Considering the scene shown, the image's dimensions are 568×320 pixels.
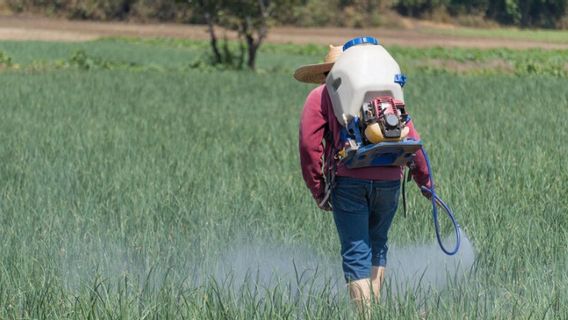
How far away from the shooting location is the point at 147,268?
169 inches

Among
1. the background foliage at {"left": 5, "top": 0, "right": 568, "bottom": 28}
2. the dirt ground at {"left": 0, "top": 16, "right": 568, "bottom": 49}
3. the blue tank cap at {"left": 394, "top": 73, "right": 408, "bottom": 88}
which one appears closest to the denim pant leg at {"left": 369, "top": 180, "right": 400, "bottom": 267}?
the blue tank cap at {"left": 394, "top": 73, "right": 408, "bottom": 88}

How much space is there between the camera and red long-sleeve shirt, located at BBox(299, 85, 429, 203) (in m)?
3.62

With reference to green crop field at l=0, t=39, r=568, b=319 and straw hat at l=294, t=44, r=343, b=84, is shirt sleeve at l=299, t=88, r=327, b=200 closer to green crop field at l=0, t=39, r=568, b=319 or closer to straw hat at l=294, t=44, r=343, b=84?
straw hat at l=294, t=44, r=343, b=84

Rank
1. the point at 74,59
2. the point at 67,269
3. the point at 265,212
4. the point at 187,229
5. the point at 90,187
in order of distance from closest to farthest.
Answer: the point at 67,269 → the point at 187,229 → the point at 265,212 → the point at 90,187 → the point at 74,59

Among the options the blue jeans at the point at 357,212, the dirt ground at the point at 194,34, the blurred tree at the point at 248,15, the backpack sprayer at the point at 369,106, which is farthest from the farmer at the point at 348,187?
the dirt ground at the point at 194,34

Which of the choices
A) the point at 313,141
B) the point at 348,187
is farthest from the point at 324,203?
the point at 313,141

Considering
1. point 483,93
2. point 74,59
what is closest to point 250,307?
point 483,93

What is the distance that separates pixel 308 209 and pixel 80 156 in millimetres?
2916

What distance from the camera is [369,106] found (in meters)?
3.38

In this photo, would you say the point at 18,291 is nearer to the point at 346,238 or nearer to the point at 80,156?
the point at 346,238

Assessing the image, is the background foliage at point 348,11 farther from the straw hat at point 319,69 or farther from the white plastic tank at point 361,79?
the white plastic tank at point 361,79

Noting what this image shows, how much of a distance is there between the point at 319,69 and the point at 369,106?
19.5 inches

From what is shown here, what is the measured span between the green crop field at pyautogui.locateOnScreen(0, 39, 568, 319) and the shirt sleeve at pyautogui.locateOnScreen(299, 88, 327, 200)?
345 mm

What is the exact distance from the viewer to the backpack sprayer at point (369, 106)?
3.36m
